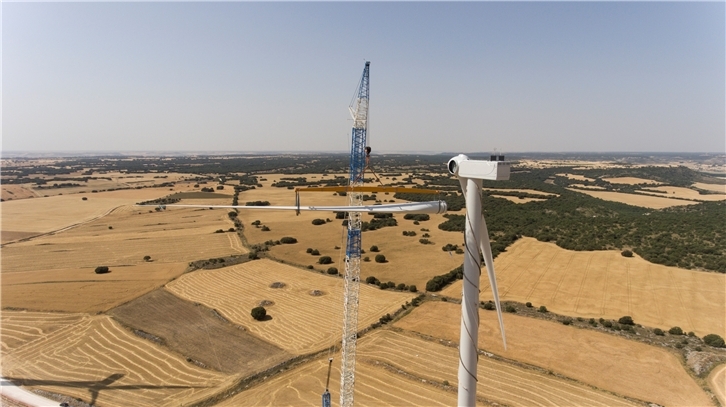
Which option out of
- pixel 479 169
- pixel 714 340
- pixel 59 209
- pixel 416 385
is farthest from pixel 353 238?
pixel 59 209

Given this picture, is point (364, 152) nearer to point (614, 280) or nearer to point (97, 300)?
point (97, 300)

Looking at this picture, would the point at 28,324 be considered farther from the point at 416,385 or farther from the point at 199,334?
the point at 416,385

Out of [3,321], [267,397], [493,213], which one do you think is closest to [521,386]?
[267,397]

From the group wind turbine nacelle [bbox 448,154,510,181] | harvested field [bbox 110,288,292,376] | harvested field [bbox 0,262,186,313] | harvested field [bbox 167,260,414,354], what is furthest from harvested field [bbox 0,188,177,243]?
wind turbine nacelle [bbox 448,154,510,181]

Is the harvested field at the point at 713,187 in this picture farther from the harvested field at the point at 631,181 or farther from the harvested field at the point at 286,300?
the harvested field at the point at 286,300

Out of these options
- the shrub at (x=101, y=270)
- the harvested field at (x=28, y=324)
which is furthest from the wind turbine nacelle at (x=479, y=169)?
the shrub at (x=101, y=270)

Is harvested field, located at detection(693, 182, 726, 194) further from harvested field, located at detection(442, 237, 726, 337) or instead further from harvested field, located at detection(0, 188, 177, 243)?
harvested field, located at detection(0, 188, 177, 243)
